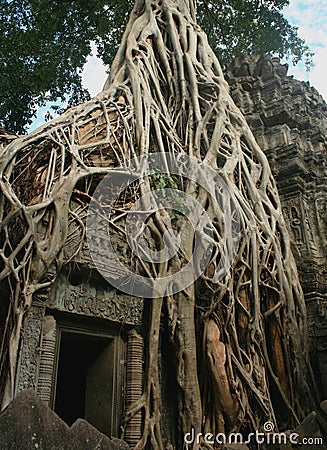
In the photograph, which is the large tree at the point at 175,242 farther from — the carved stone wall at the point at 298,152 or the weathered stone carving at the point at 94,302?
the carved stone wall at the point at 298,152

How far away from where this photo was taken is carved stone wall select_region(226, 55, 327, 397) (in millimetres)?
5359

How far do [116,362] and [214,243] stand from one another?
1.43m

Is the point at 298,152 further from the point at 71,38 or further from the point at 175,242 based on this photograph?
the point at 71,38

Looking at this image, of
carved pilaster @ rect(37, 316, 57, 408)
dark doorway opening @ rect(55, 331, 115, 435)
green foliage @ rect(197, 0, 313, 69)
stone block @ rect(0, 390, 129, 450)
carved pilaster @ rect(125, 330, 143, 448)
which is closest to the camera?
stone block @ rect(0, 390, 129, 450)

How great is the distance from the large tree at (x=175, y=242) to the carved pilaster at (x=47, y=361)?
13.7 inches

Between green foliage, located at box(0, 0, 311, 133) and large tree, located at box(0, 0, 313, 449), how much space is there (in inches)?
144

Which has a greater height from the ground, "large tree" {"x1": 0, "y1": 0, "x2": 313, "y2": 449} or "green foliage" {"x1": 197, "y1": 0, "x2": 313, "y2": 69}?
"green foliage" {"x1": 197, "y1": 0, "x2": 313, "y2": 69}

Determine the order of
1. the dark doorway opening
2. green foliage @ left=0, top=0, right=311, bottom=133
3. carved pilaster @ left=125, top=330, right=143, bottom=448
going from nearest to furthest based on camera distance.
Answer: carved pilaster @ left=125, top=330, right=143, bottom=448
the dark doorway opening
green foliage @ left=0, top=0, right=311, bottom=133

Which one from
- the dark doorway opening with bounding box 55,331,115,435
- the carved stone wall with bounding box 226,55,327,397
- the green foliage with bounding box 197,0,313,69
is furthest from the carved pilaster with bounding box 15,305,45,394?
the green foliage with bounding box 197,0,313,69

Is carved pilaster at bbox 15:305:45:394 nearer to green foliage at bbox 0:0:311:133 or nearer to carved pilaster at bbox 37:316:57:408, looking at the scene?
carved pilaster at bbox 37:316:57:408

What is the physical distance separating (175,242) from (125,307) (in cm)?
77

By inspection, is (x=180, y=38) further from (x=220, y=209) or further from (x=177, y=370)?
(x=177, y=370)

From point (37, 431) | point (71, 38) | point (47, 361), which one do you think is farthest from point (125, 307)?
point (71, 38)

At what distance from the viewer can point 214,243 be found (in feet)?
13.9
